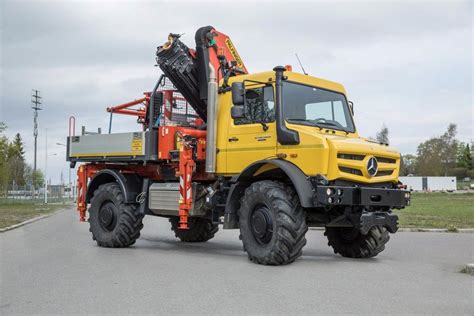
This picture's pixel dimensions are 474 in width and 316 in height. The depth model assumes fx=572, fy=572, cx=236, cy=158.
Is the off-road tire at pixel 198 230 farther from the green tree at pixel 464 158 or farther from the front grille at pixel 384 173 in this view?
the green tree at pixel 464 158

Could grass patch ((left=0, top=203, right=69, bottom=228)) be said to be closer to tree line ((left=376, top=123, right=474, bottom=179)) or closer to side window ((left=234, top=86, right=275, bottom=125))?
side window ((left=234, top=86, right=275, bottom=125))

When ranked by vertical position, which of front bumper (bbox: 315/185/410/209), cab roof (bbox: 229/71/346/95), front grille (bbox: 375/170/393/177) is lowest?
front bumper (bbox: 315/185/410/209)

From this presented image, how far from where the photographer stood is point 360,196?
375 inches

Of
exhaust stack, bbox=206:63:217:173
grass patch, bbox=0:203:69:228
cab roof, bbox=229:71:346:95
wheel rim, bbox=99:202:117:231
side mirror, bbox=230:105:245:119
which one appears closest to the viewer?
side mirror, bbox=230:105:245:119

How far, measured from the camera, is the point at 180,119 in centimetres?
1316

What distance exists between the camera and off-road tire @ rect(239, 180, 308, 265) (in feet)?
30.7

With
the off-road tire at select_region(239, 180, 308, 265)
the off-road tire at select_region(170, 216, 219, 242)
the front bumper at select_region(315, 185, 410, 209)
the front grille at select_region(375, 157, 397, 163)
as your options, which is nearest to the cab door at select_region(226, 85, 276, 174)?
the off-road tire at select_region(239, 180, 308, 265)

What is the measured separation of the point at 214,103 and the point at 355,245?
3.94 m

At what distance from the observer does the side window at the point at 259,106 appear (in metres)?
10.4

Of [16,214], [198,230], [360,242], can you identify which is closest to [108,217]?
[198,230]

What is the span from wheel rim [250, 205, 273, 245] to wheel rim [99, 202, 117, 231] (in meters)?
4.39

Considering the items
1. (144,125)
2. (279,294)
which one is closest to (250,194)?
(279,294)

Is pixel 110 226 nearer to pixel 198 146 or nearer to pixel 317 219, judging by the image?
pixel 198 146

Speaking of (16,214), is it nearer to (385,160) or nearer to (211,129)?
(211,129)
